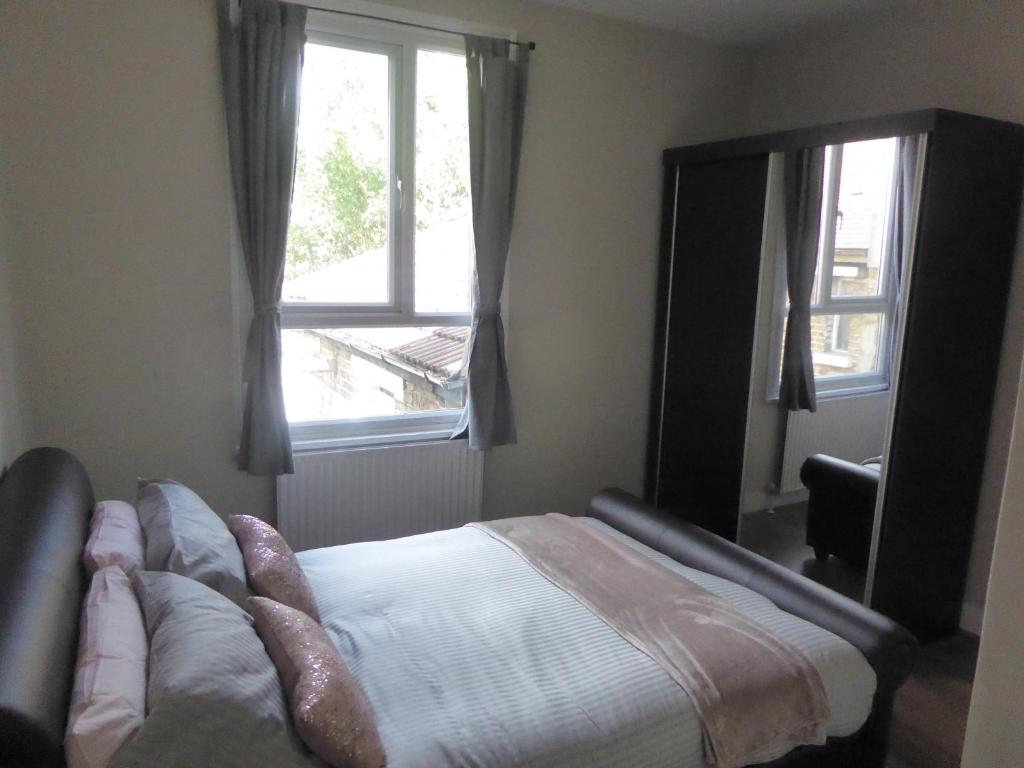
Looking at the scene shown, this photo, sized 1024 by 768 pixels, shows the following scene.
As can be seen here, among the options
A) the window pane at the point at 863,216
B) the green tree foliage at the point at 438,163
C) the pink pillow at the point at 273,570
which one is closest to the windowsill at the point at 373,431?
the green tree foliage at the point at 438,163

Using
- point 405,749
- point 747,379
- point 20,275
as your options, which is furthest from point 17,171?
point 747,379

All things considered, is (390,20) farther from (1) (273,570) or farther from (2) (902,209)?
(1) (273,570)

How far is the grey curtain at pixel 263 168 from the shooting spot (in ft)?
8.93

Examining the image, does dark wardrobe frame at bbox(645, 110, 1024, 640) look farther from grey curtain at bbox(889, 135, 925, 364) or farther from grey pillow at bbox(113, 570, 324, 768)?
grey pillow at bbox(113, 570, 324, 768)

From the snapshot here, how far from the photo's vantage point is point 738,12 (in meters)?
3.35

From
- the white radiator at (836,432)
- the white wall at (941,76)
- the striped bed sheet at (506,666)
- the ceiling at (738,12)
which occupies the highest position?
the ceiling at (738,12)

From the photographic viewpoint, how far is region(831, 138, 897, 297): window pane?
9.28 feet

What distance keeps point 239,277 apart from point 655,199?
6.77ft

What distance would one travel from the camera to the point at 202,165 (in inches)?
110

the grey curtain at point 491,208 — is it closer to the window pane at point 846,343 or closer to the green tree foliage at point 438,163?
the green tree foliage at point 438,163

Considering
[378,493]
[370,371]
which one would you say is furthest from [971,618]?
[370,371]

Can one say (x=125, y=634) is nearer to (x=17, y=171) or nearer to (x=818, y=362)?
(x=17, y=171)

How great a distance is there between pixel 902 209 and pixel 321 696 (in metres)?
2.58

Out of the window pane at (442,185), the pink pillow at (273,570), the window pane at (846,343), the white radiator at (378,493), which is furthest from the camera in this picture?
the window pane at (442,185)
